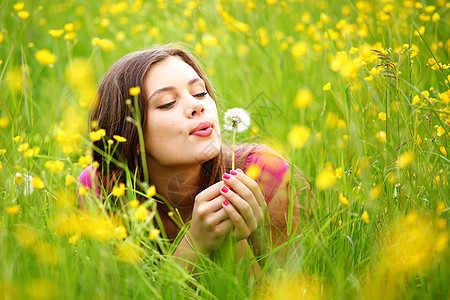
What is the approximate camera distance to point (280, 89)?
9.12 feet

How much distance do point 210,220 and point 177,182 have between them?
1.27 feet

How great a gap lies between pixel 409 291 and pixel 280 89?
5.55 ft

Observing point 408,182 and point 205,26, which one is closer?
point 408,182

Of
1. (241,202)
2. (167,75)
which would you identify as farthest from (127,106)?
(241,202)

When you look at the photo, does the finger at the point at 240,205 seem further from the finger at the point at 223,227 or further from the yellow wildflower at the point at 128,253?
the yellow wildflower at the point at 128,253

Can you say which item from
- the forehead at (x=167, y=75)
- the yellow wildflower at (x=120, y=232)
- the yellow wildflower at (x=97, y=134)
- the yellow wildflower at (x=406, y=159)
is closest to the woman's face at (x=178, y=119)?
the forehead at (x=167, y=75)

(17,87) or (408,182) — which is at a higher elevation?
(17,87)

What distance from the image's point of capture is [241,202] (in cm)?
143

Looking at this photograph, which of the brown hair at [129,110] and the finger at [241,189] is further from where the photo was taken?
the brown hair at [129,110]

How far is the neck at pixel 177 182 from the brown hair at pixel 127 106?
1.6 inches

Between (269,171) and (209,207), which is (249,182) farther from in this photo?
(269,171)

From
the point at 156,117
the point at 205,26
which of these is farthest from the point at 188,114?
the point at 205,26

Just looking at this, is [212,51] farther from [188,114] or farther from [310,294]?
[310,294]

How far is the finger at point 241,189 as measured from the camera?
1.43 metres
